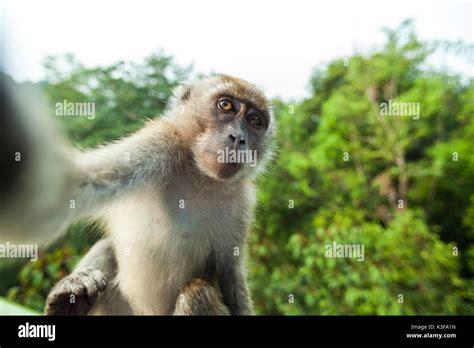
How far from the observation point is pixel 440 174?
6891 millimetres

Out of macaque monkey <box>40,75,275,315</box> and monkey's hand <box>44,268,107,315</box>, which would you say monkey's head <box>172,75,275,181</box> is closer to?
macaque monkey <box>40,75,275,315</box>

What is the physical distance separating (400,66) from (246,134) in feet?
17.2

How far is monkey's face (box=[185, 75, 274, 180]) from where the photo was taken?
3035 millimetres

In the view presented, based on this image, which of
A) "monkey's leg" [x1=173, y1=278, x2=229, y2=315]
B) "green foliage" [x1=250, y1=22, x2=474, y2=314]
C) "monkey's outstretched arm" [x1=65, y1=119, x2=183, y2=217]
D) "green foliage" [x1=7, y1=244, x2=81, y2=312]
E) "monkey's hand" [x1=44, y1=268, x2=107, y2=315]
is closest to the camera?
"monkey's outstretched arm" [x1=65, y1=119, x2=183, y2=217]

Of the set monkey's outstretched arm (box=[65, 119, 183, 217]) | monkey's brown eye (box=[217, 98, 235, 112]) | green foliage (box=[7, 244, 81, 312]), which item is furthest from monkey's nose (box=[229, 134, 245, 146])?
green foliage (box=[7, 244, 81, 312])

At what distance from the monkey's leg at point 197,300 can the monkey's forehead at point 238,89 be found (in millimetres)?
1323

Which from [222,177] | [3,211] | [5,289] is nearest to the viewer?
[3,211]

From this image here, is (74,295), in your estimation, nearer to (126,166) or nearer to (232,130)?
(126,166)

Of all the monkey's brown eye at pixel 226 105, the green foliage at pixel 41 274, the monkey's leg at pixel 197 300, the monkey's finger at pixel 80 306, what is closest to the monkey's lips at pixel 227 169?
the monkey's brown eye at pixel 226 105

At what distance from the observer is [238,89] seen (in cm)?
327

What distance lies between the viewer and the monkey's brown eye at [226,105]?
3215mm

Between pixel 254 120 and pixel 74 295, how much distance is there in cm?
170
